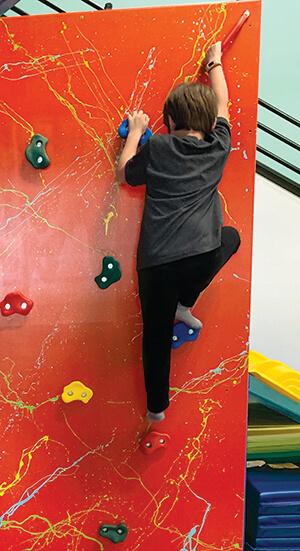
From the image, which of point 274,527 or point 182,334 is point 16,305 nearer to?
point 182,334

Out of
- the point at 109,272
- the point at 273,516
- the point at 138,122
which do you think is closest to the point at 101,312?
the point at 109,272

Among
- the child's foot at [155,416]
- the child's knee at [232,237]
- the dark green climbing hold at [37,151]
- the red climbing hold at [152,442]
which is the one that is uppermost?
the dark green climbing hold at [37,151]

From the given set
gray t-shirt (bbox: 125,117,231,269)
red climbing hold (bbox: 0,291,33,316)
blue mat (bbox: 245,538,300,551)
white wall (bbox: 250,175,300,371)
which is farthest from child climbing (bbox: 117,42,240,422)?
white wall (bbox: 250,175,300,371)

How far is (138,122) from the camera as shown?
1.45 m

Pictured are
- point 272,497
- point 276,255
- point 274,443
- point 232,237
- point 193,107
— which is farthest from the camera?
point 276,255

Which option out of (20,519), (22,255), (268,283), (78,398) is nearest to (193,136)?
(22,255)

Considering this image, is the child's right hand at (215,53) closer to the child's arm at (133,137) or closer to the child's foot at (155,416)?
the child's arm at (133,137)

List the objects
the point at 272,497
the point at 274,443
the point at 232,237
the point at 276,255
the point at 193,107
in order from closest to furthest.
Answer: the point at 193,107 → the point at 232,237 → the point at 272,497 → the point at 274,443 → the point at 276,255

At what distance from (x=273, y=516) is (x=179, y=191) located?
3.19 feet

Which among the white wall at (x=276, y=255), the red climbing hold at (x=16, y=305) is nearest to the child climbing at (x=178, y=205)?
the red climbing hold at (x=16, y=305)

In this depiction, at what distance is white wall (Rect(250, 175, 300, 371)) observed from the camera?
2123mm

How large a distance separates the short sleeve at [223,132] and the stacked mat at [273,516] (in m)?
0.97

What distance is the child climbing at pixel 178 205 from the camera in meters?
1.35

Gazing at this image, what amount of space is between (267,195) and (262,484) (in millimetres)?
1008
